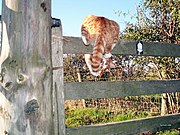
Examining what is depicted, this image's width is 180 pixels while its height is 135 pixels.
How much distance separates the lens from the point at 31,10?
4.30 feet

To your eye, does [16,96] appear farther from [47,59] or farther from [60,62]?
[60,62]

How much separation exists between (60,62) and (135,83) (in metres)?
0.86

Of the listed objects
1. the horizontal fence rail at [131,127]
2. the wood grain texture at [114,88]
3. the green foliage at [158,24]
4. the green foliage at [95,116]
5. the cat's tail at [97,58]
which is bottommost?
the green foliage at [95,116]

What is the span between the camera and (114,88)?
2344mm

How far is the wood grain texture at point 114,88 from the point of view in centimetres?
206

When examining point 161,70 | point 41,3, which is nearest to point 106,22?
point 41,3

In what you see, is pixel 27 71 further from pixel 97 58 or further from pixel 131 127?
pixel 131 127

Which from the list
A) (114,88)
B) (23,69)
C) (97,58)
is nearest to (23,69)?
(23,69)

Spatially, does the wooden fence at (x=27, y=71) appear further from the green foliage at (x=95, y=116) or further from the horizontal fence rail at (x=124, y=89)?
the green foliage at (x=95, y=116)

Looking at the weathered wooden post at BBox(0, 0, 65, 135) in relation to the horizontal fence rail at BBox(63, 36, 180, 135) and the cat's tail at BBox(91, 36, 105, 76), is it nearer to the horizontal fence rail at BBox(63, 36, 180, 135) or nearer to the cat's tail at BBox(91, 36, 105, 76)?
the horizontal fence rail at BBox(63, 36, 180, 135)

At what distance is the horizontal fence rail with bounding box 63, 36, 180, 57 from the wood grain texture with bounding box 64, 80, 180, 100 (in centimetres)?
26

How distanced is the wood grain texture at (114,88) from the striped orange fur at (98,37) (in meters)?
0.14

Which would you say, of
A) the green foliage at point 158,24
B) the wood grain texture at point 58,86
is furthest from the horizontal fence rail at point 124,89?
the green foliage at point 158,24

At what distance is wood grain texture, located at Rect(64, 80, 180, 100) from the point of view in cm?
206
